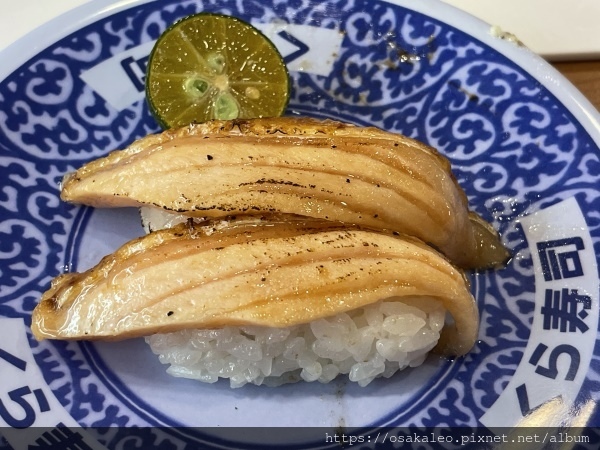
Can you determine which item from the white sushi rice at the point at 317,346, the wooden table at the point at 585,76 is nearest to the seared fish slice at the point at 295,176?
the white sushi rice at the point at 317,346

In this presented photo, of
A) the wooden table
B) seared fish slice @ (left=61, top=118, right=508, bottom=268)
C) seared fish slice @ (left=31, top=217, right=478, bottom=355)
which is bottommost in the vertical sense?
seared fish slice @ (left=31, top=217, right=478, bottom=355)

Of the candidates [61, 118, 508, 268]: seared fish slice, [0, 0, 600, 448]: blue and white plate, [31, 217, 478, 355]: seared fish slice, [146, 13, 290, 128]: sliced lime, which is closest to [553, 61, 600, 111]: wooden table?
[0, 0, 600, 448]: blue and white plate

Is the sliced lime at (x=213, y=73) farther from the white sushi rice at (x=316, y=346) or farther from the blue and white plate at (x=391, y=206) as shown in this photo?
the white sushi rice at (x=316, y=346)

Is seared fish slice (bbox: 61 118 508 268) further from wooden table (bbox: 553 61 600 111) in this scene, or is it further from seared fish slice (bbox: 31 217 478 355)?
wooden table (bbox: 553 61 600 111)

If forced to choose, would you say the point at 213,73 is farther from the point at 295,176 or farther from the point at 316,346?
the point at 316,346

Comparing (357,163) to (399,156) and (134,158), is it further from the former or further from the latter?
(134,158)

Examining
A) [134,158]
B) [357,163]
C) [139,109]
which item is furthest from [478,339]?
[139,109]

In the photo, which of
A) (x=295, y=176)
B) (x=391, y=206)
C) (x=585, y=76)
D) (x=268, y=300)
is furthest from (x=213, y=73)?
(x=585, y=76)
